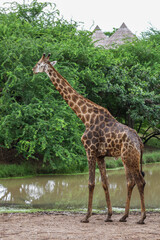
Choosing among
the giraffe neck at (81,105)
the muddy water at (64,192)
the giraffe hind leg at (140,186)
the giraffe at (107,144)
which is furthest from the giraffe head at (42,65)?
the muddy water at (64,192)

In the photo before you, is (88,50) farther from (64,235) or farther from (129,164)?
(64,235)

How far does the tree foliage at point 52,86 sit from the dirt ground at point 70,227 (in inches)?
195

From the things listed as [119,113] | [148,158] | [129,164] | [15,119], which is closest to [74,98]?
[129,164]

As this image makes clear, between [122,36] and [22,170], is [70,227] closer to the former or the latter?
[22,170]

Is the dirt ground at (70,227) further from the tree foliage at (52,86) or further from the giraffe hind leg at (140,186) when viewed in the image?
the tree foliage at (52,86)

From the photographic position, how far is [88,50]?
15.6 metres

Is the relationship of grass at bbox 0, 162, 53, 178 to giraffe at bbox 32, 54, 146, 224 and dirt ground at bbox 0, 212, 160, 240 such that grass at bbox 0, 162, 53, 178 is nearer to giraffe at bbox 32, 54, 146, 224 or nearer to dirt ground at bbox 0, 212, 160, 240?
dirt ground at bbox 0, 212, 160, 240

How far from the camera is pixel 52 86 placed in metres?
13.7

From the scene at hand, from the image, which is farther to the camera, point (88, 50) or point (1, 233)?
point (88, 50)

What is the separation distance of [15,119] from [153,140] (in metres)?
13.4

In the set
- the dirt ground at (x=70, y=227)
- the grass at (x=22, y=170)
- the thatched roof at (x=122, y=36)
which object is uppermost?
the thatched roof at (x=122, y=36)

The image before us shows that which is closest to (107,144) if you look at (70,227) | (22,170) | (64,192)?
(70,227)

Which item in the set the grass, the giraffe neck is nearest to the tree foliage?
the grass

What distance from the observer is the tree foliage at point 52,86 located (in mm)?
12422
